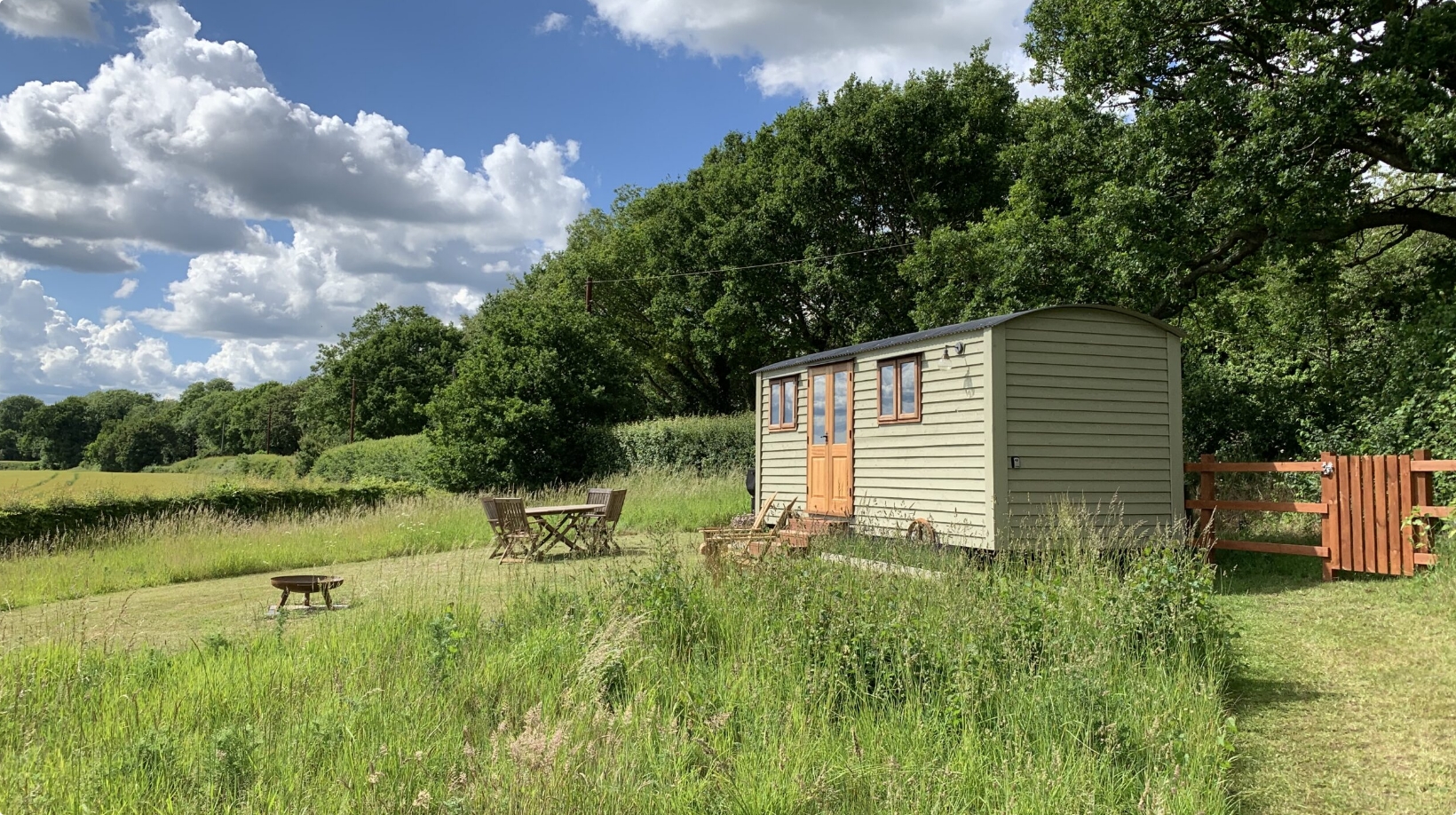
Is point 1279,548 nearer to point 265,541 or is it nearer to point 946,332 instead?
point 946,332

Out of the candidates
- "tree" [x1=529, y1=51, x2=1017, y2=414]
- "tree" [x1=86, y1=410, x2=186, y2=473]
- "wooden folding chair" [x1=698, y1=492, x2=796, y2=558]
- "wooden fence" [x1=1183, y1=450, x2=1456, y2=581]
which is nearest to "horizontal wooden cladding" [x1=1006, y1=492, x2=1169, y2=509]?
"wooden fence" [x1=1183, y1=450, x2=1456, y2=581]

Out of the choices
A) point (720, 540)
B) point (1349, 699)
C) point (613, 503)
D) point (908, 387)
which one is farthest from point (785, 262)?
point (1349, 699)

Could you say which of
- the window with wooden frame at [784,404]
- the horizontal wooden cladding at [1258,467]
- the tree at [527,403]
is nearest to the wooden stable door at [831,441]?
the window with wooden frame at [784,404]

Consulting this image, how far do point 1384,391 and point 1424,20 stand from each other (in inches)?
179

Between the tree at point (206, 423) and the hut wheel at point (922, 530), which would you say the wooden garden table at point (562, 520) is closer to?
the hut wheel at point (922, 530)

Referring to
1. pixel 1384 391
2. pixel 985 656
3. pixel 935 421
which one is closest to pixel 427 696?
pixel 985 656

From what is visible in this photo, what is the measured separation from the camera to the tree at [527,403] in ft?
72.1


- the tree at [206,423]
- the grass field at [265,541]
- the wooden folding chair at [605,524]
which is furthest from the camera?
the tree at [206,423]

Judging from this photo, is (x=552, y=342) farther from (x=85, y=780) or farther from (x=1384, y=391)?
(x=85, y=780)

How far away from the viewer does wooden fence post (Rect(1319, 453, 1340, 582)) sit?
884cm

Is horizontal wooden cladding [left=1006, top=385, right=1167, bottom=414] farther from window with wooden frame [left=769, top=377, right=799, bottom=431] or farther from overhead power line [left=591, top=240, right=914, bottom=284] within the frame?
overhead power line [left=591, top=240, right=914, bottom=284]

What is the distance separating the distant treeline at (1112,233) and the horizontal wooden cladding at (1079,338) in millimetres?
2963

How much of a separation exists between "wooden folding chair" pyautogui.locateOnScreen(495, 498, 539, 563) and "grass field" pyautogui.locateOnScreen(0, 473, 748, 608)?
3.31 ft

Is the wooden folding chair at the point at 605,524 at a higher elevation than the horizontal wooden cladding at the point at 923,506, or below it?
below
